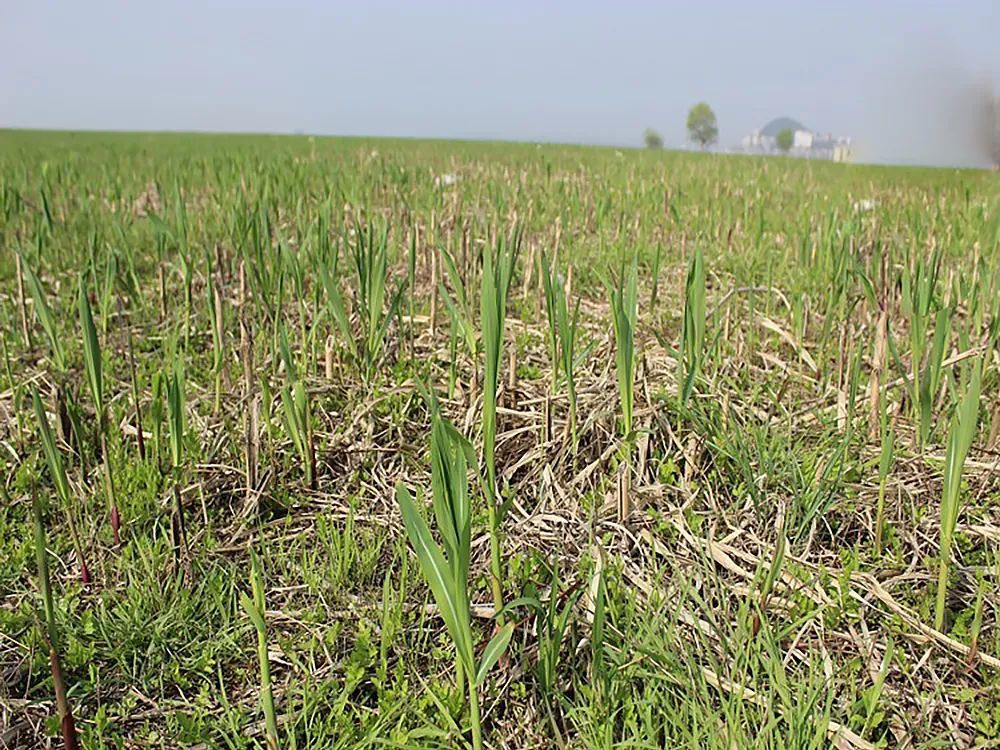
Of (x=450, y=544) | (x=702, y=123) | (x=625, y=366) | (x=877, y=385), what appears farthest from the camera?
(x=702, y=123)

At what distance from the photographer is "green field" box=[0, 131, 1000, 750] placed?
3.79 ft

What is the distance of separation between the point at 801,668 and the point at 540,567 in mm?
498

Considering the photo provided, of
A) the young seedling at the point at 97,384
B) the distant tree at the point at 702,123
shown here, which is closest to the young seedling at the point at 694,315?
the young seedling at the point at 97,384

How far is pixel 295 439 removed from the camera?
170 cm

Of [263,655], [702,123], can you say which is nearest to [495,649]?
[263,655]

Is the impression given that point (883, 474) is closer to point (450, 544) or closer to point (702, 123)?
point (450, 544)

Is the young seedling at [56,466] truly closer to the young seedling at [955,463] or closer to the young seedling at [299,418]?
the young seedling at [299,418]

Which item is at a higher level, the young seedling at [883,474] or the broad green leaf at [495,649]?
→ the young seedling at [883,474]

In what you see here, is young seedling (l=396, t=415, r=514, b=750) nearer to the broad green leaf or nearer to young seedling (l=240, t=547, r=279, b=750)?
the broad green leaf

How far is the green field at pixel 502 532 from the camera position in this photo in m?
1.16

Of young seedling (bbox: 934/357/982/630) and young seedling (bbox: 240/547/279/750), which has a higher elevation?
young seedling (bbox: 934/357/982/630)

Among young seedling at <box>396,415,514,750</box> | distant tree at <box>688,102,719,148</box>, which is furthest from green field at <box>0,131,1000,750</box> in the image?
distant tree at <box>688,102,719,148</box>

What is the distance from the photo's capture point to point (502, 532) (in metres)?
1.59

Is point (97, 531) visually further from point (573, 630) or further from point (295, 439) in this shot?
point (573, 630)
